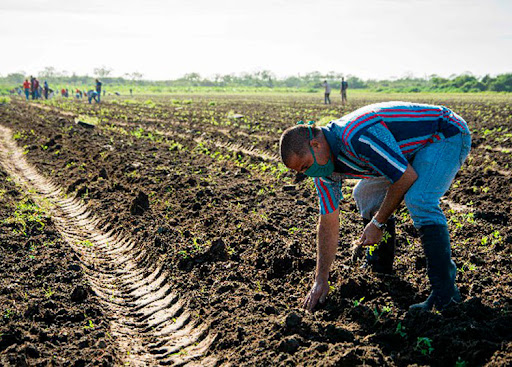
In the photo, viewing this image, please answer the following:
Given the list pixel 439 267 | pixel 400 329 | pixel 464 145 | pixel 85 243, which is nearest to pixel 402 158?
pixel 464 145

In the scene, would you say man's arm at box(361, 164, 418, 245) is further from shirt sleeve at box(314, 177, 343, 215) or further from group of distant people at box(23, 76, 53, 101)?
group of distant people at box(23, 76, 53, 101)

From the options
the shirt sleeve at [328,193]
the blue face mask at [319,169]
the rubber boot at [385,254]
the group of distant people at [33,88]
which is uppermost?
the group of distant people at [33,88]

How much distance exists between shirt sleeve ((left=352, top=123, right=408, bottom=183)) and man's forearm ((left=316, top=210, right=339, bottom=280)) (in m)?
0.71

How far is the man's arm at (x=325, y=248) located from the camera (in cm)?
367

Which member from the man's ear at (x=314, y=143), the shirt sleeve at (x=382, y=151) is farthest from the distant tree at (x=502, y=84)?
the man's ear at (x=314, y=143)

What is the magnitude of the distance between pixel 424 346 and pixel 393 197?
0.97 m

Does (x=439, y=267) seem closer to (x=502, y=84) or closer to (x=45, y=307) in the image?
(x=45, y=307)

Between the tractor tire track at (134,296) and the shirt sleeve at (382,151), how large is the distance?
1839 mm

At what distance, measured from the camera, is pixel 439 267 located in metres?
3.32

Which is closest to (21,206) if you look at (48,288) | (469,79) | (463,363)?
(48,288)

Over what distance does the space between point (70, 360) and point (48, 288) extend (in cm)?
124

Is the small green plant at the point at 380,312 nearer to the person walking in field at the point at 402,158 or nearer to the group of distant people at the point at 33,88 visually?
the person walking in field at the point at 402,158

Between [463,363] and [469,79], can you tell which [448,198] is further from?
[469,79]

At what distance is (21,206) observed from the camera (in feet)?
23.3
